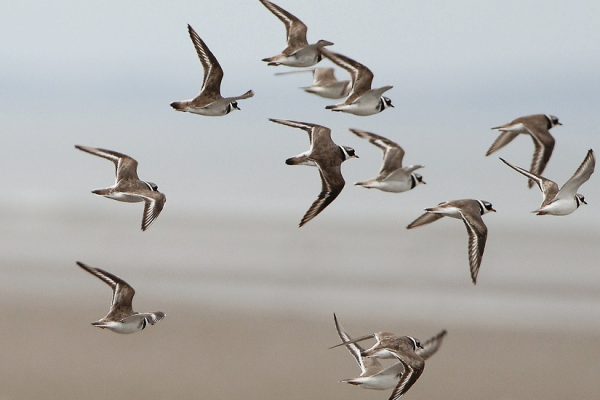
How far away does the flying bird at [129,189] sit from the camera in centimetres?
1073

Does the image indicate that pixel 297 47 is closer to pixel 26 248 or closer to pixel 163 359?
pixel 163 359

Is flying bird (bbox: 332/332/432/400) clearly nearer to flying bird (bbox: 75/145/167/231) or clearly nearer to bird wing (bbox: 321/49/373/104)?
flying bird (bbox: 75/145/167/231)

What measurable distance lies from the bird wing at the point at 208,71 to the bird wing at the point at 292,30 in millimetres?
812

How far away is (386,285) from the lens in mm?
21922

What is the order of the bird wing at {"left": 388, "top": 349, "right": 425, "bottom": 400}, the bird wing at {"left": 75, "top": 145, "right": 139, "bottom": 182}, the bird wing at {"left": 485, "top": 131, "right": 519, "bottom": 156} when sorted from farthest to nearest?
1. the bird wing at {"left": 485, "top": 131, "right": 519, "bottom": 156}
2. the bird wing at {"left": 75, "top": 145, "right": 139, "bottom": 182}
3. the bird wing at {"left": 388, "top": 349, "right": 425, "bottom": 400}

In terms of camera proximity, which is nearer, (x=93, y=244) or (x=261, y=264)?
(x=261, y=264)

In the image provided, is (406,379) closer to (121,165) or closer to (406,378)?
(406,378)

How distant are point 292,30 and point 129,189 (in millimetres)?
2118

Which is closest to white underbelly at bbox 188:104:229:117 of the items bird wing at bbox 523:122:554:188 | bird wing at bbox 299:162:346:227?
bird wing at bbox 299:162:346:227

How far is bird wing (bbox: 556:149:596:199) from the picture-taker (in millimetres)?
10641

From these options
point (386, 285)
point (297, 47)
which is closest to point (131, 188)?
point (297, 47)

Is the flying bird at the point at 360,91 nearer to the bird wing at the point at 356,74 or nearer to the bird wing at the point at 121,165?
the bird wing at the point at 356,74

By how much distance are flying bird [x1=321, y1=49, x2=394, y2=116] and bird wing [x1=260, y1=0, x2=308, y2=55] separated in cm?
25

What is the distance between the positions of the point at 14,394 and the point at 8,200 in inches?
545
